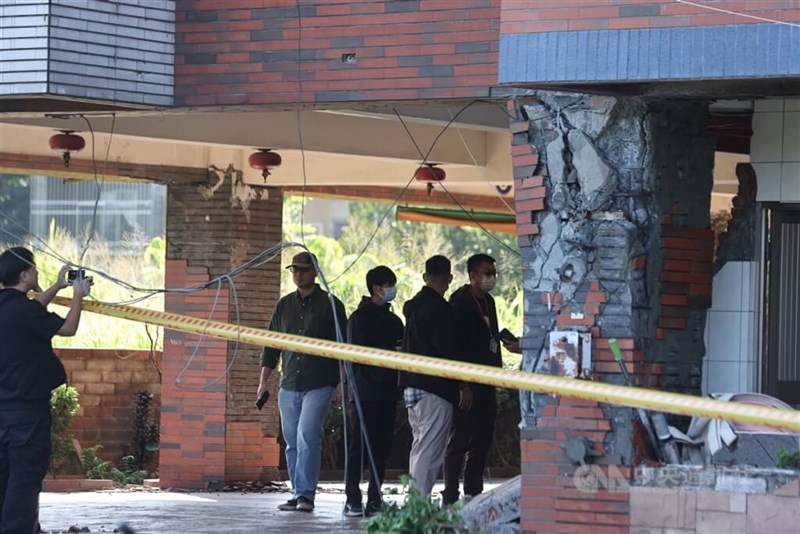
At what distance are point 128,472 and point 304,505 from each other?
440 centimetres

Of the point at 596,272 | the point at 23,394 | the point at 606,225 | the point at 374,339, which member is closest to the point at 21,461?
the point at 23,394

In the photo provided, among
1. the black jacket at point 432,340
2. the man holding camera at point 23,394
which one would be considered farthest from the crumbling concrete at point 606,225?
the man holding camera at point 23,394

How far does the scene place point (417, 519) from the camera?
878 cm

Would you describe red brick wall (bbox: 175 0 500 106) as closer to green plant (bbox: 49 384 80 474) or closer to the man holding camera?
the man holding camera

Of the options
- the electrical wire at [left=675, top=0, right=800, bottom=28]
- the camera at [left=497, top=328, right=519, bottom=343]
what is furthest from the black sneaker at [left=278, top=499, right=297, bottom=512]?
the electrical wire at [left=675, top=0, right=800, bottom=28]

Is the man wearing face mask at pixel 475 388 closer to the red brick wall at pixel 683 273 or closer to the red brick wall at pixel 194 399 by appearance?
the red brick wall at pixel 683 273

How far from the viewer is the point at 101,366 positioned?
16.7 meters

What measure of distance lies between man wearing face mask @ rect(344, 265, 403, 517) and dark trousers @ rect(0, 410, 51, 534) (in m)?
2.96

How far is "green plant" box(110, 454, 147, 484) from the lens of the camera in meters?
15.1

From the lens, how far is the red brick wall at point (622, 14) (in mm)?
8094

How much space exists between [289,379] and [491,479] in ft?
16.4

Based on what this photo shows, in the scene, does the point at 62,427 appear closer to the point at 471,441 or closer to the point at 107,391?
the point at 107,391

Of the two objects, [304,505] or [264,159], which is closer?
[304,505]

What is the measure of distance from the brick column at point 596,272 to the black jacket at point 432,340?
1742 mm
